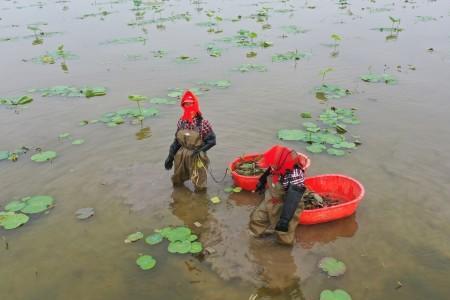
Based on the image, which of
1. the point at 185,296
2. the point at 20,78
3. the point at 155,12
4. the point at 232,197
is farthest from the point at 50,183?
the point at 155,12

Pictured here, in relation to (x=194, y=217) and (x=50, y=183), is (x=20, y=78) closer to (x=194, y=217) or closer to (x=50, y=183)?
(x=50, y=183)

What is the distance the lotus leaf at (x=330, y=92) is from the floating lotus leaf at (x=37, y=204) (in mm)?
7229

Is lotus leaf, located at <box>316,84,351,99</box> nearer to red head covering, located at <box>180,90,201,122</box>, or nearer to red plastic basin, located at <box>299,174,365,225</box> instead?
red plastic basin, located at <box>299,174,365,225</box>

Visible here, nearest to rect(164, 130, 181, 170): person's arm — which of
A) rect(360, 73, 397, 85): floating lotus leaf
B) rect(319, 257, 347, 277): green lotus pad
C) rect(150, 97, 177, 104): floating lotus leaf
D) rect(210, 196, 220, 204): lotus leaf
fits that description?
rect(210, 196, 220, 204): lotus leaf

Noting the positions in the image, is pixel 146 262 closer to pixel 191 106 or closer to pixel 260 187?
pixel 260 187

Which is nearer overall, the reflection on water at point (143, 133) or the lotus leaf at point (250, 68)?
the reflection on water at point (143, 133)

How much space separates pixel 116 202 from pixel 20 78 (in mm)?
8918

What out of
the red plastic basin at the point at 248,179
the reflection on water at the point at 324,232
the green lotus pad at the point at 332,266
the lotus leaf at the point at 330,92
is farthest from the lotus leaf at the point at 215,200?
the lotus leaf at the point at 330,92

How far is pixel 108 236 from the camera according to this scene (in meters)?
5.88

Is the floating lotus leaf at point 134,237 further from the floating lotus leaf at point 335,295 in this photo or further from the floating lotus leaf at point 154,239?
the floating lotus leaf at point 335,295

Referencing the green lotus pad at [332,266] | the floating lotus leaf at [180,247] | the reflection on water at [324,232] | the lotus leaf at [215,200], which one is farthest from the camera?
Answer: the lotus leaf at [215,200]

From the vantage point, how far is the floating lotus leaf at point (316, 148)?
7.90 m

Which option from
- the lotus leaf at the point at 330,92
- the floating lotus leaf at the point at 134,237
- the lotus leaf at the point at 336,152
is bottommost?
the floating lotus leaf at the point at 134,237

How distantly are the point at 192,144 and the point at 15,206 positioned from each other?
3.05m
